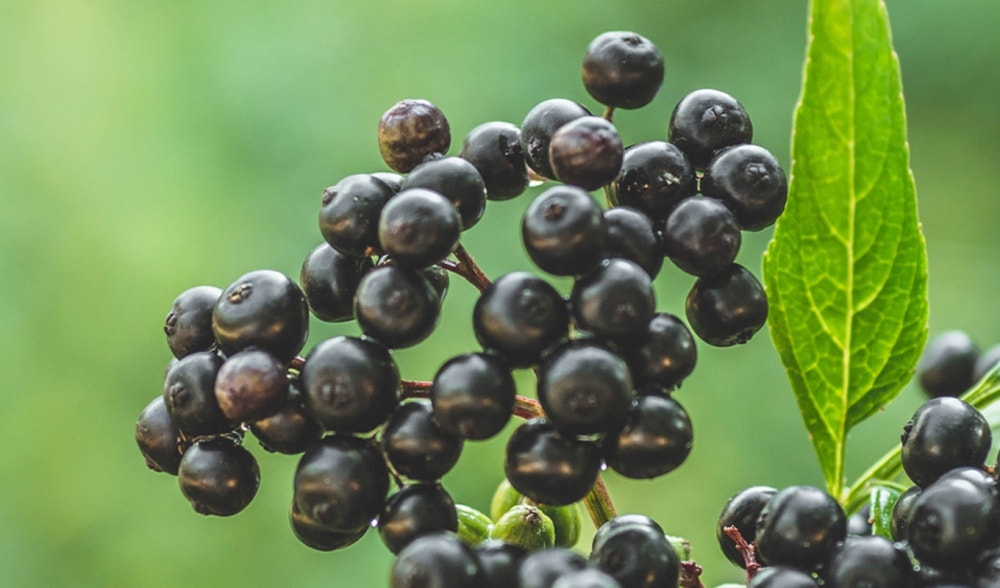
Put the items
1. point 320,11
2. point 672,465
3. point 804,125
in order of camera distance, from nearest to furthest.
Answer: point 672,465
point 804,125
point 320,11

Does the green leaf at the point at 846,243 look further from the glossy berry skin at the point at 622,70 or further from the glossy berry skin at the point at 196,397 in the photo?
the glossy berry skin at the point at 196,397

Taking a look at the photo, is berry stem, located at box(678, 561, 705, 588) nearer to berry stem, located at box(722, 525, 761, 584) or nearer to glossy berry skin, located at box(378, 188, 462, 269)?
berry stem, located at box(722, 525, 761, 584)

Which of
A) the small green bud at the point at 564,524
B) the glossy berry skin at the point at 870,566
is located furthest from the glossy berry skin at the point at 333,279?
the glossy berry skin at the point at 870,566

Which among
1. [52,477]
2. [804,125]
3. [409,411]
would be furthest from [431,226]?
[52,477]

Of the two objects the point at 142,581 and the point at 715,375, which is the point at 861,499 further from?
the point at 142,581

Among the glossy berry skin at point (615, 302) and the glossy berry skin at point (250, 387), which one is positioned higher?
the glossy berry skin at point (615, 302)
